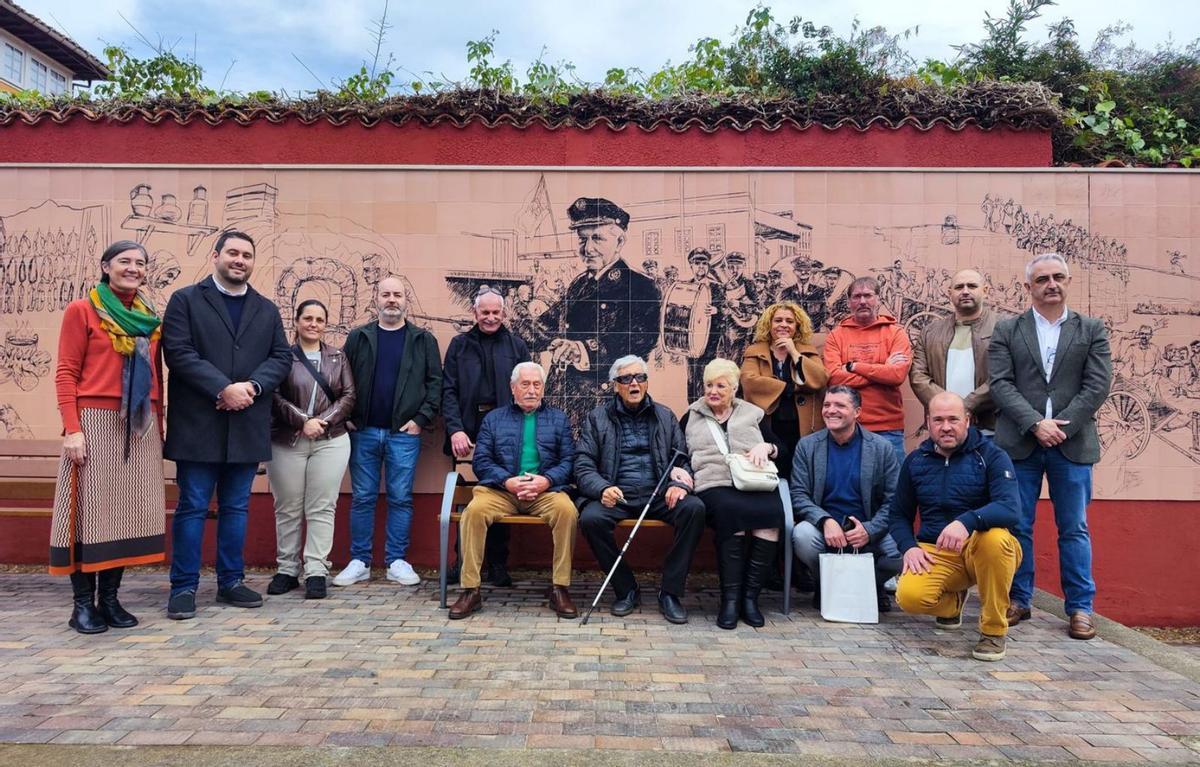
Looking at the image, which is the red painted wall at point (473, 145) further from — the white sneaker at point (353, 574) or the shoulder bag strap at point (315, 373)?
the white sneaker at point (353, 574)

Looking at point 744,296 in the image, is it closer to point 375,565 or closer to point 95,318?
point 375,565

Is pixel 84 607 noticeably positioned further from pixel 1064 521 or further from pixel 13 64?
pixel 13 64

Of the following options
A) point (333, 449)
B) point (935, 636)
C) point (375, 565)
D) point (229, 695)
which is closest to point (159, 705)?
point (229, 695)

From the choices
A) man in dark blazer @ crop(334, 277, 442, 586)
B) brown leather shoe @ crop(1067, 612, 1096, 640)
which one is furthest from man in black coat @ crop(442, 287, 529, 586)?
brown leather shoe @ crop(1067, 612, 1096, 640)

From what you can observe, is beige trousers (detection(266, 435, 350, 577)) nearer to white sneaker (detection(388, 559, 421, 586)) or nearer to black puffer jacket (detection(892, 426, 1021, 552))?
white sneaker (detection(388, 559, 421, 586))

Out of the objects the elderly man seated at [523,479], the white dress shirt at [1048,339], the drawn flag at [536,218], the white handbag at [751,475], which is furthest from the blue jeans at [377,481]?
the white dress shirt at [1048,339]

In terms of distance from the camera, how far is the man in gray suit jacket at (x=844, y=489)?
4.41 m

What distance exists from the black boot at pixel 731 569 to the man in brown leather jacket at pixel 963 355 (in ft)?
5.56

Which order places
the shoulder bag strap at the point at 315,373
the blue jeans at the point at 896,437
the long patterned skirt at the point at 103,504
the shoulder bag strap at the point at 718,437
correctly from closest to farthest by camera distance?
the long patterned skirt at the point at 103,504
the shoulder bag strap at the point at 718,437
the shoulder bag strap at the point at 315,373
the blue jeans at the point at 896,437

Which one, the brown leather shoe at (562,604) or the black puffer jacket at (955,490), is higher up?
the black puffer jacket at (955,490)

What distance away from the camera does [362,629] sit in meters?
4.09

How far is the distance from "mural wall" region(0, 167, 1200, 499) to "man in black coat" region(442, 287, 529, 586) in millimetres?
574

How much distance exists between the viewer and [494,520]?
14.9 ft

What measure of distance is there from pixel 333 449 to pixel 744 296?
3.22m
